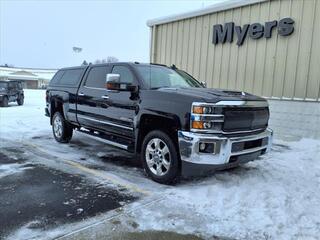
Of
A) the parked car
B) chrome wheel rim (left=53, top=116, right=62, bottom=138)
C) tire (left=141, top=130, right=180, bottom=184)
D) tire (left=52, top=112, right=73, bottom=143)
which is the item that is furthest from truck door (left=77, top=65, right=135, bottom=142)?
the parked car

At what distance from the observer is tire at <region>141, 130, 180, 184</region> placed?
4945 millimetres

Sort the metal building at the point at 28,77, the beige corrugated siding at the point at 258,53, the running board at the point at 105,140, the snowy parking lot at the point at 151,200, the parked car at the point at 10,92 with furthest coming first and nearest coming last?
1. the metal building at the point at 28,77
2. the parked car at the point at 10,92
3. the beige corrugated siding at the point at 258,53
4. the running board at the point at 105,140
5. the snowy parking lot at the point at 151,200

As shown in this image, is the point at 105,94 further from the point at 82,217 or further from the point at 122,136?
the point at 82,217

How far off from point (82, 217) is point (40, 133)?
256 inches

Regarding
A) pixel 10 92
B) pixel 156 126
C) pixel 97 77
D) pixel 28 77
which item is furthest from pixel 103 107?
pixel 28 77

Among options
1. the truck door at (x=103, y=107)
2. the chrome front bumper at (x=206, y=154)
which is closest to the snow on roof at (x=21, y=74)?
the truck door at (x=103, y=107)

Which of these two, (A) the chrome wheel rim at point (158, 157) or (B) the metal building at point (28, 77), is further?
(B) the metal building at point (28, 77)

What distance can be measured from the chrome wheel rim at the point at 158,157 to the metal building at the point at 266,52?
5711 mm

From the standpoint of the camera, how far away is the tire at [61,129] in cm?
826

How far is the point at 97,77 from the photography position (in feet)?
22.7

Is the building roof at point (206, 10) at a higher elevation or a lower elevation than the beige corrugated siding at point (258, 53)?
higher

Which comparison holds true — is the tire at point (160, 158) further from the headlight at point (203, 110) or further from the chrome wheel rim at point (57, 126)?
the chrome wheel rim at point (57, 126)

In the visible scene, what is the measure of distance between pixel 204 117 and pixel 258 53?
651 cm

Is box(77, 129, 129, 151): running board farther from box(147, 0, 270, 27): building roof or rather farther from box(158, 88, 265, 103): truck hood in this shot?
box(147, 0, 270, 27): building roof
